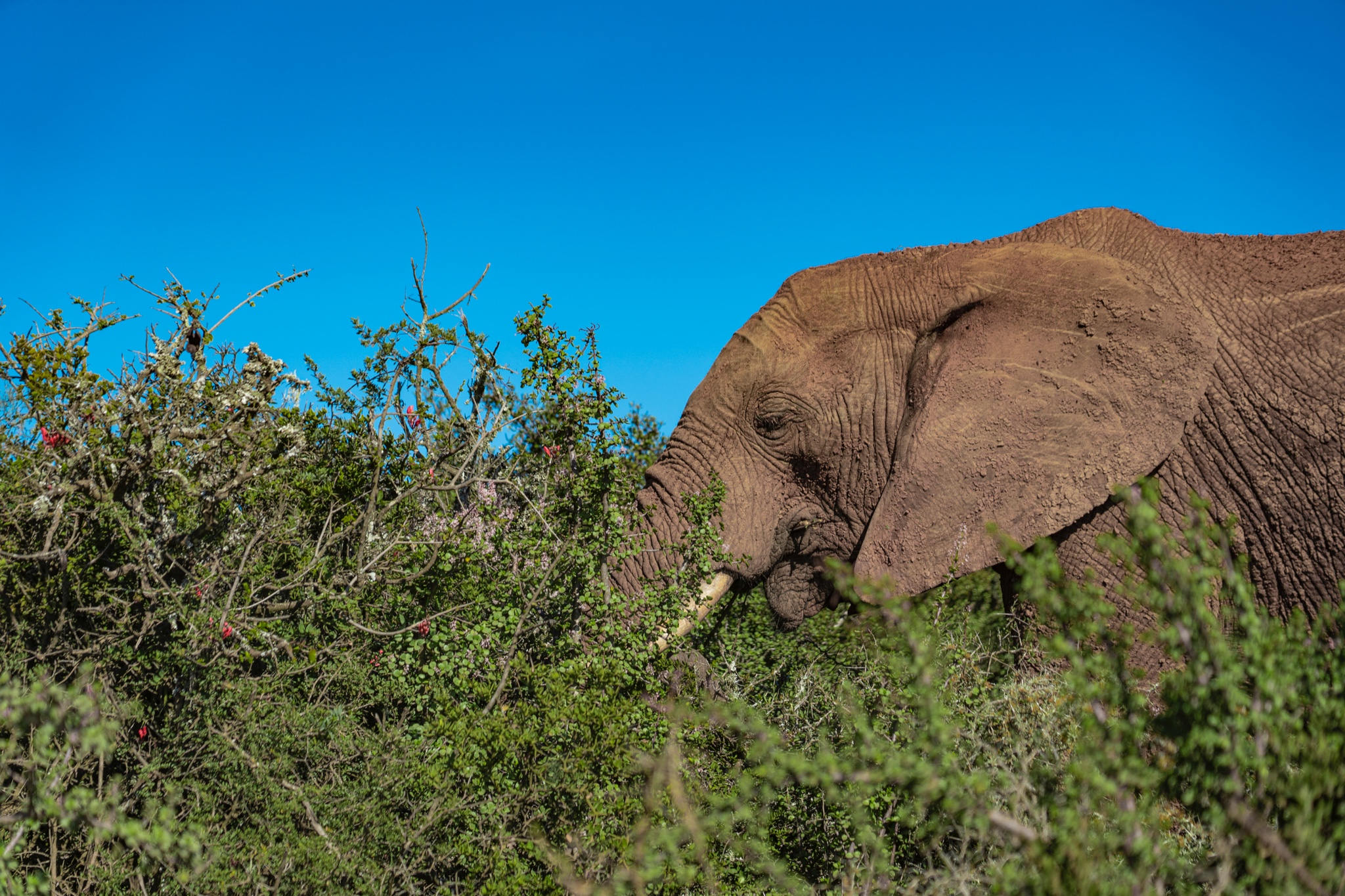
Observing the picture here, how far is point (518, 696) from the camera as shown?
12.9 feet

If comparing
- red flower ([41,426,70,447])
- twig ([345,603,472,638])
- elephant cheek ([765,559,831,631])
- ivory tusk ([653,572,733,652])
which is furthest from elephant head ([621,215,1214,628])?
red flower ([41,426,70,447])

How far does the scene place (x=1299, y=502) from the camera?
4699mm

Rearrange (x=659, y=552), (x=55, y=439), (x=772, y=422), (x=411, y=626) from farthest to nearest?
(x=772, y=422), (x=659, y=552), (x=411, y=626), (x=55, y=439)

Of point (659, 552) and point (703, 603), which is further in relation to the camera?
point (659, 552)

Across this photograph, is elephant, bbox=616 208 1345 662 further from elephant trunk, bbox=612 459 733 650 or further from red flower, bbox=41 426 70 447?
red flower, bbox=41 426 70 447

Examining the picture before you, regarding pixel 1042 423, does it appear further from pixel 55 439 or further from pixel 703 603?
pixel 55 439

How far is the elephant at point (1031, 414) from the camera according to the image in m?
4.72

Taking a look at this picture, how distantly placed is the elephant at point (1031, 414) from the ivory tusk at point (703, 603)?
0.02 m

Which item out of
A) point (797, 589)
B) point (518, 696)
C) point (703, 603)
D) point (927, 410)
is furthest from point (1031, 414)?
point (518, 696)

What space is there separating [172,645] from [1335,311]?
18.7 ft

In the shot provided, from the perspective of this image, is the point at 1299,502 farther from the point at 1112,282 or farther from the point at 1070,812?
the point at 1070,812

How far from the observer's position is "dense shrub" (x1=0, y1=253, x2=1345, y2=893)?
198 centimetres

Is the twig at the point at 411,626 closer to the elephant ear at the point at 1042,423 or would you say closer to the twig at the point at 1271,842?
the elephant ear at the point at 1042,423

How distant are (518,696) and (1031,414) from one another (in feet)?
9.60
